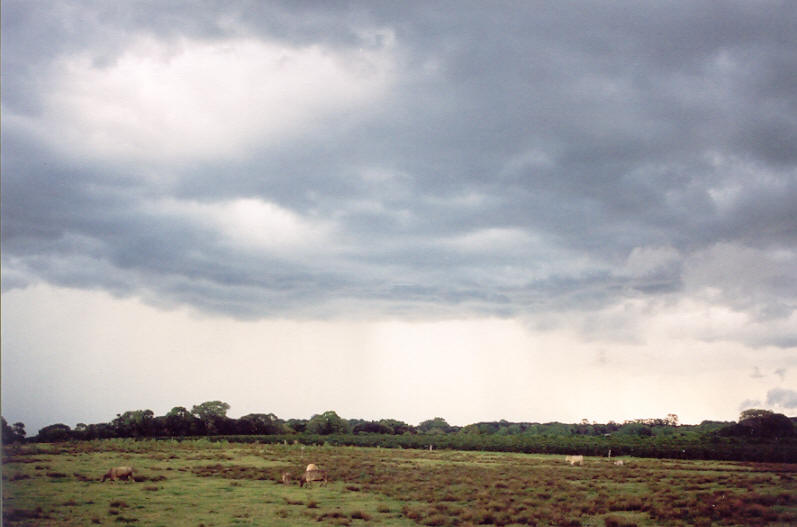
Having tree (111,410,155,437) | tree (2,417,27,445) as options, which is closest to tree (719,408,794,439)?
tree (111,410,155,437)

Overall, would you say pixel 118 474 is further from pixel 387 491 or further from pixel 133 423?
pixel 387 491

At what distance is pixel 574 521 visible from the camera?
11.5 m

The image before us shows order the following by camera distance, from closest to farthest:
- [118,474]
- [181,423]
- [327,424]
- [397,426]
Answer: [118,474]
[327,424]
[181,423]
[397,426]

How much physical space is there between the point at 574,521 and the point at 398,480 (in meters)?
4.59

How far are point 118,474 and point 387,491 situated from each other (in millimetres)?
6930

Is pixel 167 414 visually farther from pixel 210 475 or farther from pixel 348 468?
pixel 348 468

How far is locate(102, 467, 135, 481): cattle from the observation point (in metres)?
14.5

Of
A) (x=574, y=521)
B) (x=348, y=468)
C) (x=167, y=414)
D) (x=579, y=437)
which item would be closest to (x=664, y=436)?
(x=579, y=437)

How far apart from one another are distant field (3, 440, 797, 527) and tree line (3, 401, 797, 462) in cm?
42

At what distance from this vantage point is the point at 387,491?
44.2 ft

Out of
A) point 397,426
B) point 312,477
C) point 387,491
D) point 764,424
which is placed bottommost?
point 387,491

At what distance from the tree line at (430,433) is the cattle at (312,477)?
2985mm

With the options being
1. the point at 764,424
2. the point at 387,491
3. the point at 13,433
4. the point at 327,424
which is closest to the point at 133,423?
the point at 13,433

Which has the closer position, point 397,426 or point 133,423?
point 133,423
